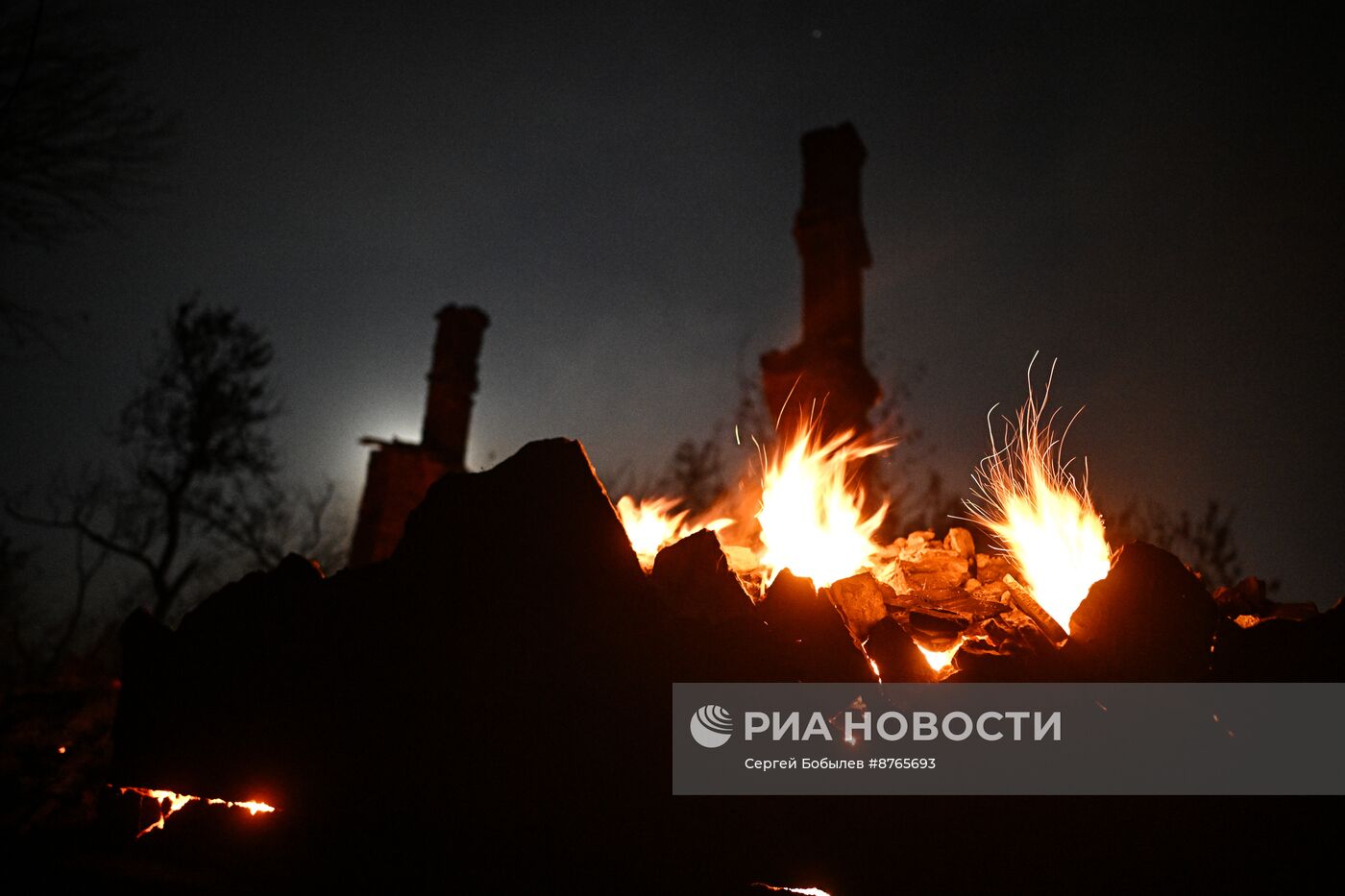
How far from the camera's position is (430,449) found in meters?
14.3

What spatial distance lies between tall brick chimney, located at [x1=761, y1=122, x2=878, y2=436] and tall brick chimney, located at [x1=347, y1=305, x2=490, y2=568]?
7139 millimetres

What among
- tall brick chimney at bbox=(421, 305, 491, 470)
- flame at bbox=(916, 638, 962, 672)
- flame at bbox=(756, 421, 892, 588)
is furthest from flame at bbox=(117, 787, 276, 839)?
tall brick chimney at bbox=(421, 305, 491, 470)

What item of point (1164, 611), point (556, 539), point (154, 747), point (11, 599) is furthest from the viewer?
point (11, 599)

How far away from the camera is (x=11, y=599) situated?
25.9 metres

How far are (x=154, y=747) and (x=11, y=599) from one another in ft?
105

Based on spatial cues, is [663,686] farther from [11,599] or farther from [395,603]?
[11,599]

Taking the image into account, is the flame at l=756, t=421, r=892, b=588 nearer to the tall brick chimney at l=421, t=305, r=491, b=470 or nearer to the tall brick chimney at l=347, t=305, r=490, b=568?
the tall brick chimney at l=347, t=305, r=490, b=568

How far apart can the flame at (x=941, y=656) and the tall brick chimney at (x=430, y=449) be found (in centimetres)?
1046

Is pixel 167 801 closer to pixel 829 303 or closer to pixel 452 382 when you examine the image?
pixel 829 303

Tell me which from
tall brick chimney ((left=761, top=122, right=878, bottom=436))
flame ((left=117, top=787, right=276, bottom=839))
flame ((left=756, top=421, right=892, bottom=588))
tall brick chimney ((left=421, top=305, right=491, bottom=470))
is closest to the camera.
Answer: flame ((left=117, top=787, right=276, bottom=839))

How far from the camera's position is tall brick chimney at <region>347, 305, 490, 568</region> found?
1320cm

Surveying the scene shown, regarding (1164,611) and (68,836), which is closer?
(1164,611)

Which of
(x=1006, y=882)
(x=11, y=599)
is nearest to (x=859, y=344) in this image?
(x=1006, y=882)

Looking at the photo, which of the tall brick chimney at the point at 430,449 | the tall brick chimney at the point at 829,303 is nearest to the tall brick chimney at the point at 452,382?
the tall brick chimney at the point at 430,449
